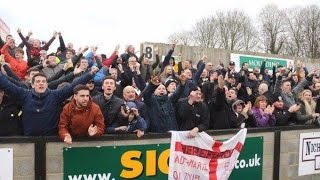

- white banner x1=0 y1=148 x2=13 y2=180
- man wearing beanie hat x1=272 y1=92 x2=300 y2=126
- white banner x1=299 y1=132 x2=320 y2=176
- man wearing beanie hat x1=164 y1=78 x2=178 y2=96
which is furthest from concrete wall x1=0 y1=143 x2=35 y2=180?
white banner x1=299 y1=132 x2=320 y2=176

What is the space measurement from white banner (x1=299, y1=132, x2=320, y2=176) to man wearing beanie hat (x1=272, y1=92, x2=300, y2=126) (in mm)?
357

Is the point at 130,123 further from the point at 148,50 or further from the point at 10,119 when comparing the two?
the point at 148,50

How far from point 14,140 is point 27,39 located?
582 centimetres

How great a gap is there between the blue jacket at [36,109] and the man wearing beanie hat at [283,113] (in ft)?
13.6

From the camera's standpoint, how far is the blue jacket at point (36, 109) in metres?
5.31

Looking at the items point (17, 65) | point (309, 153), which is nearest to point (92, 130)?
point (17, 65)

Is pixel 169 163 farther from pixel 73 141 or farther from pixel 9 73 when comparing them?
pixel 9 73

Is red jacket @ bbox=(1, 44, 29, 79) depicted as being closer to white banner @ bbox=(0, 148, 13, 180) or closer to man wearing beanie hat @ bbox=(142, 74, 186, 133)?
man wearing beanie hat @ bbox=(142, 74, 186, 133)

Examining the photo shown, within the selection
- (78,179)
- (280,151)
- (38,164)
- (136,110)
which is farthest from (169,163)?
(280,151)

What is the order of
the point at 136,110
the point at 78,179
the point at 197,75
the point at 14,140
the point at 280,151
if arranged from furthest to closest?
the point at 197,75 → the point at 280,151 → the point at 136,110 → the point at 78,179 → the point at 14,140

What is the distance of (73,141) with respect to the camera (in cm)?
540

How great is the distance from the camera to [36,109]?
209 inches

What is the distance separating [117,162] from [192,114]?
1.49m

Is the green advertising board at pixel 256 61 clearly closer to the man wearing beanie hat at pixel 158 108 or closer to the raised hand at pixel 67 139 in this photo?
the man wearing beanie hat at pixel 158 108
